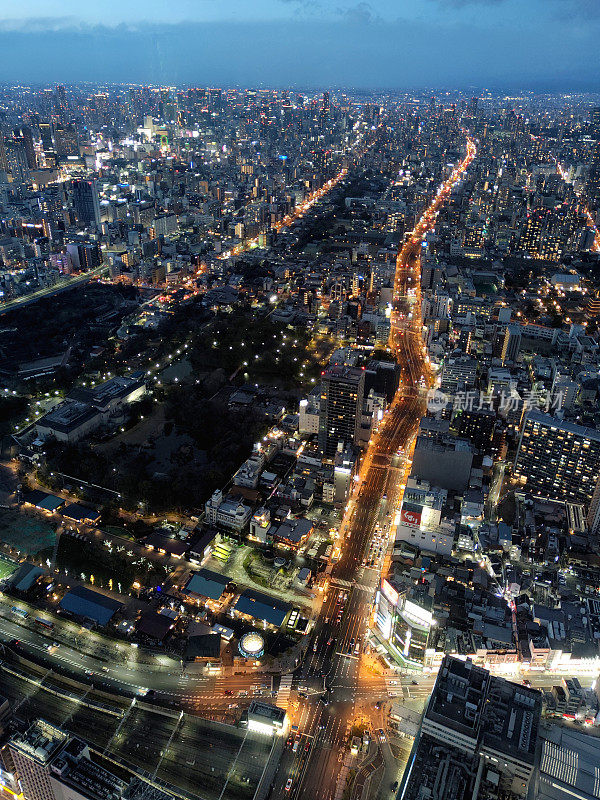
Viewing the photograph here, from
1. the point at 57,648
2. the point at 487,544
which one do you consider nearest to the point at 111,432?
the point at 57,648

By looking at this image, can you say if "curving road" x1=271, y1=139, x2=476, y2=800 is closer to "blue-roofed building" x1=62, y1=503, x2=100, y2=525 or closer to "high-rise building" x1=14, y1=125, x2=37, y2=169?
"blue-roofed building" x1=62, y1=503, x2=100, y2=525

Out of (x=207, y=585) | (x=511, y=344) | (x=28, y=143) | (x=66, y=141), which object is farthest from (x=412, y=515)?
(x=66, y=141)

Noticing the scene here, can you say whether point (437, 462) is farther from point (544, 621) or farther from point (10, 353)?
point (10, 353)

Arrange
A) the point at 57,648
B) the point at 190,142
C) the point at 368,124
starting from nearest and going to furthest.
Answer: the point at 57,648
the point at 190,142
the point at 368,124

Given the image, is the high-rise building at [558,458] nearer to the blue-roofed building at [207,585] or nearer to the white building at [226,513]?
the white building at [226,513]

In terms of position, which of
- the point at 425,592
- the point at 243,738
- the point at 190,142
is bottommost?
the point at 243,738

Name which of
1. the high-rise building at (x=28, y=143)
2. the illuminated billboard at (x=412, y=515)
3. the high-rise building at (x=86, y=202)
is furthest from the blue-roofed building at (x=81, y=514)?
the high-rise building at (x=28, y=143)

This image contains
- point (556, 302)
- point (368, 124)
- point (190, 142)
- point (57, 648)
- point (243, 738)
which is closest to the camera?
point (243, 738)

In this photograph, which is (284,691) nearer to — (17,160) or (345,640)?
(345,640)
